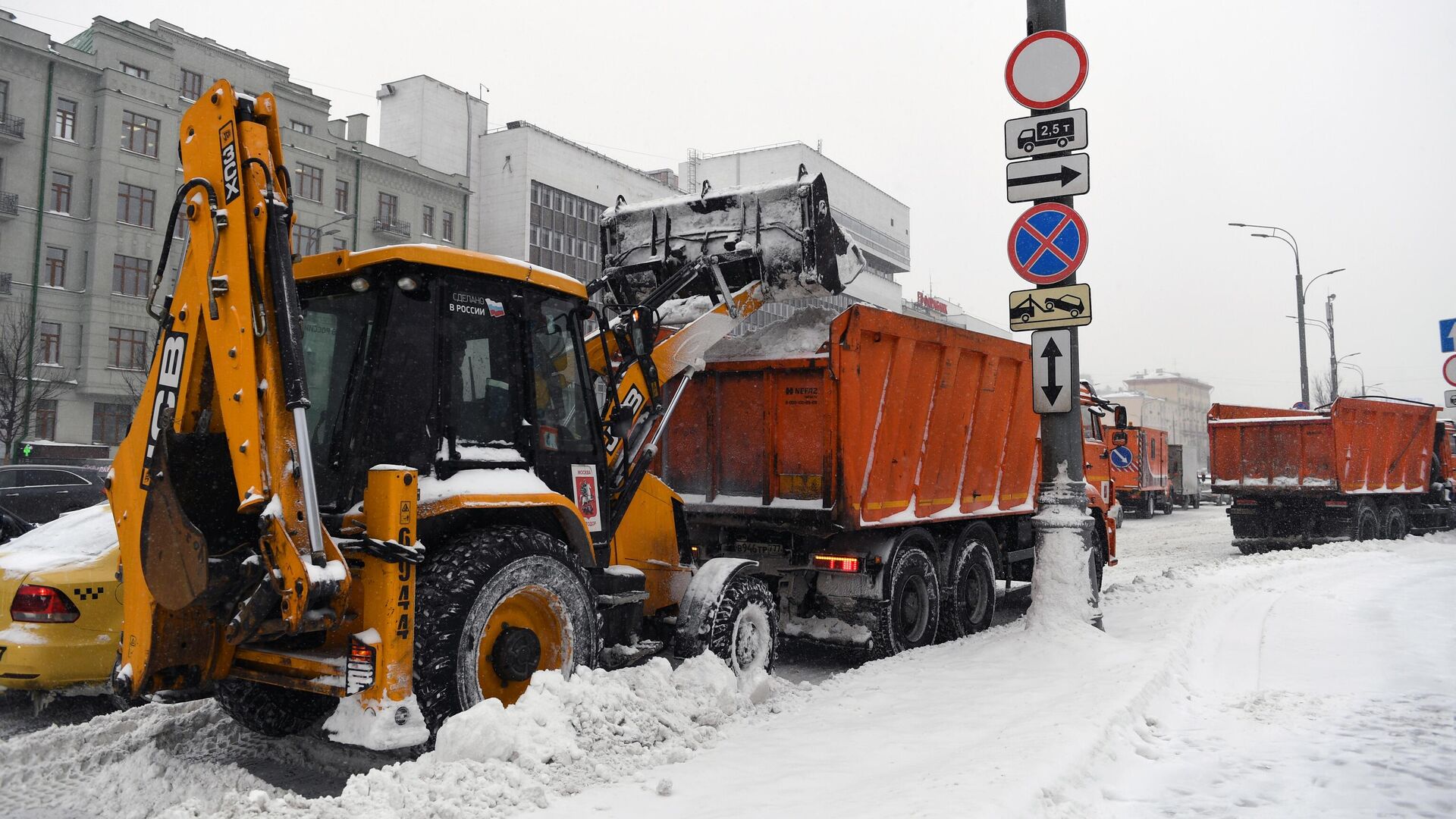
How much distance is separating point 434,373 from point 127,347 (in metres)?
33.7

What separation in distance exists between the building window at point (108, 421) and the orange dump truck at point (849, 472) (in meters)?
30.9

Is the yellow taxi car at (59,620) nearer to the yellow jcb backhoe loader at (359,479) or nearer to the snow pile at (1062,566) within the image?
the yellow jcb backhoe loader at (359,479)

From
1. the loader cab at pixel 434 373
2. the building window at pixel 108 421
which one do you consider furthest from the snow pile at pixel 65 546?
the building window at pixel 108 421

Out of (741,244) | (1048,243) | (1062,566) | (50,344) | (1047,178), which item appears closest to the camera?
(741,244)

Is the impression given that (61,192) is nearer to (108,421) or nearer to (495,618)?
(108,421)

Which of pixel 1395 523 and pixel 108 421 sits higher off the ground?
pixel 108 421

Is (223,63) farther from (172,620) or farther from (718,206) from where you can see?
(172,620)

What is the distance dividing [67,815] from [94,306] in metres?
33.1

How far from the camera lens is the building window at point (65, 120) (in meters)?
32.0

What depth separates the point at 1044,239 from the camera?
7824 millimetres

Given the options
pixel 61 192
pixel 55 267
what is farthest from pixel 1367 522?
pixel 61 192

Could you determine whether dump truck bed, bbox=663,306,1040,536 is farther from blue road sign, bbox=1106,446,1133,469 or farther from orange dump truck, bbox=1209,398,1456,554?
orange dump truck, bbox=1209,398,1456,554

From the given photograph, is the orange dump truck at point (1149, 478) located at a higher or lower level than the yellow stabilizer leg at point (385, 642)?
higher

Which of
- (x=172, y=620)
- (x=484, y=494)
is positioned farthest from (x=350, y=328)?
(x=172, y=620)
